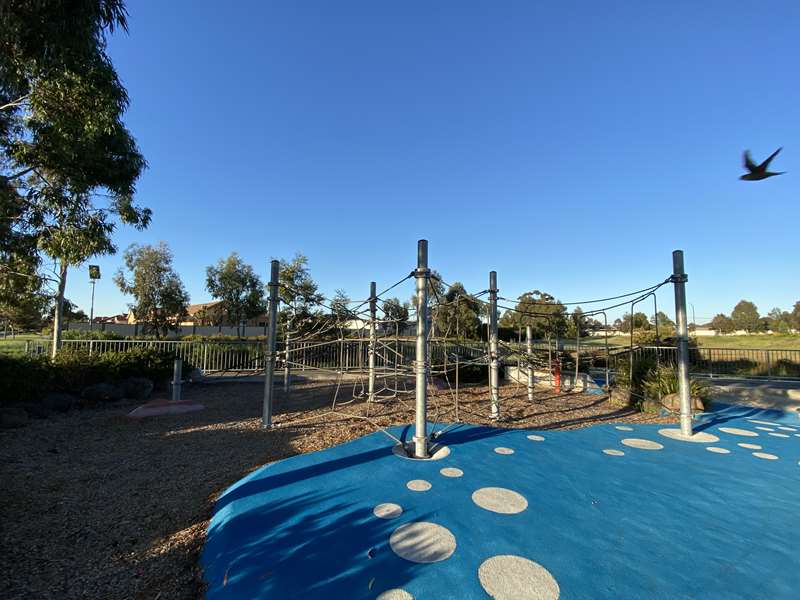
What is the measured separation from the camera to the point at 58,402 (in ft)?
22.6

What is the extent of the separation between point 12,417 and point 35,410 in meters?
0.74

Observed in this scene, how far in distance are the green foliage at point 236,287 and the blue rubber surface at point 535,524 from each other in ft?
78.9

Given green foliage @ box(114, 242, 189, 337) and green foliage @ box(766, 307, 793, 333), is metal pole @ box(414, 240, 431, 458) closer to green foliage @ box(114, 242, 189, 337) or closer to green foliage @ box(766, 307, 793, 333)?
green foliage @ box(114, 242, 189, 337)

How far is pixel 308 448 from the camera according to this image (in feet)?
15.4

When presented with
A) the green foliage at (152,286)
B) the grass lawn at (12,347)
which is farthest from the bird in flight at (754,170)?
the green foliage at (152,286)

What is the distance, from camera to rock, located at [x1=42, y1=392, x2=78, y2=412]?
6746 millimetres

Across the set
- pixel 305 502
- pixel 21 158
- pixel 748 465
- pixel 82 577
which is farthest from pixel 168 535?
pixel 21 158

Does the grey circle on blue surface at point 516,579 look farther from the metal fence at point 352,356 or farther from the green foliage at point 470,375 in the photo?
the green foliage at point 470,375

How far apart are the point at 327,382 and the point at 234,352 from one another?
4.26 metres

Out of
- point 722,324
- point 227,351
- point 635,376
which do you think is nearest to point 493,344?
point 635,376

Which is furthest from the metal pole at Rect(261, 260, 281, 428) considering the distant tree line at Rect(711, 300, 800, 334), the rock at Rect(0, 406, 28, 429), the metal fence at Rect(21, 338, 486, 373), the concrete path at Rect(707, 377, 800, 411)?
the distant tree line at Rect(711, 300, 800, 334)

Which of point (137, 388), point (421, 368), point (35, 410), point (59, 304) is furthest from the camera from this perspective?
point (59, 304)

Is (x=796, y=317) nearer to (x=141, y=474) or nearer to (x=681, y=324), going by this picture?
(x=681, y=324)

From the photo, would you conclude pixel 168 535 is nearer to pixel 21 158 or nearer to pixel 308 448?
pixel 308 448
